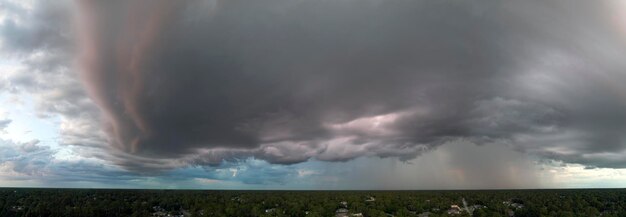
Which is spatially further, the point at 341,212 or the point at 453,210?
the point at 453,210

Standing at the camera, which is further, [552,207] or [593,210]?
[552,207]

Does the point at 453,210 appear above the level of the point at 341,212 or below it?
above

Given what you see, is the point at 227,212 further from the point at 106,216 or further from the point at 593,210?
the point at 593,210

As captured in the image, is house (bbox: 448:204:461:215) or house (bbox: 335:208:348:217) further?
house (bbox: 448:204:461:215)

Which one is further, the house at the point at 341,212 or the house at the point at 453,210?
the house at the point at 453,210

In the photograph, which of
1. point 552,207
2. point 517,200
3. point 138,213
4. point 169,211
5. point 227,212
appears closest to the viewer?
point 227,212

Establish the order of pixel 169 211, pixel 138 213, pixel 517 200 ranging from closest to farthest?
pixel 138 213
pixel 169 211
pixel 517 200

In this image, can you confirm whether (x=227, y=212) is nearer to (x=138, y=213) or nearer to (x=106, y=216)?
(x=138, y=213)

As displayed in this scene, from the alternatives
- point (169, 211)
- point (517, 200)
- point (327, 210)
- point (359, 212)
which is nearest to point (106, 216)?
point (169, 211)

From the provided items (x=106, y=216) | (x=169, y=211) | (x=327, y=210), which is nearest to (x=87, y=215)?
(x=106, y=216)
